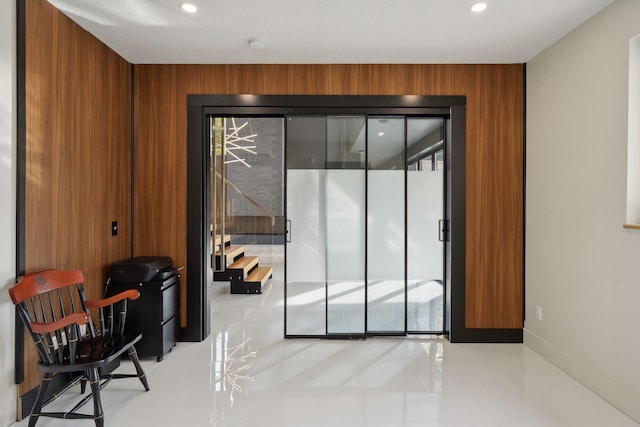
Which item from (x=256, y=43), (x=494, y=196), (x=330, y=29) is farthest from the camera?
(x=494, y=196)

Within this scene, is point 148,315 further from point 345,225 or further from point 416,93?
point 416,93

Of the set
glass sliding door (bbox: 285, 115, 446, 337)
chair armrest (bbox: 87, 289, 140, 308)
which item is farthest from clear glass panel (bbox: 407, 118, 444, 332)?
chair armrest (bbox: 87, 289, 140, 308)

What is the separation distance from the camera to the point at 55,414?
77.5 inches

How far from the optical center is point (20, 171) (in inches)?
82.6

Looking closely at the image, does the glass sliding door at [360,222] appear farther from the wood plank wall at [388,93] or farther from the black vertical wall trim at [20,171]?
the black vertical wall trim at [20,171]

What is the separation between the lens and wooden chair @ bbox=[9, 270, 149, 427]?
6.31 ft

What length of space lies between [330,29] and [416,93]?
44.0 inches

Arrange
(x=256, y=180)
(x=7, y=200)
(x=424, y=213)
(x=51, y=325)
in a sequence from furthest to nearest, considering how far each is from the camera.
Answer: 1. (x=256, y=180)
2. (x=424, y=213)
3. (x=7, y=200)
4. (x=51, y=325)

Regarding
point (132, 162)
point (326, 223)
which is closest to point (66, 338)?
point (132, 162)

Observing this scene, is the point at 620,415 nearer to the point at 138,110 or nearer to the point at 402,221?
the point at 402,221

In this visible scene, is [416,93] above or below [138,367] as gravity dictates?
above

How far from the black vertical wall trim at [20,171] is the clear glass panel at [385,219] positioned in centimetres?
265

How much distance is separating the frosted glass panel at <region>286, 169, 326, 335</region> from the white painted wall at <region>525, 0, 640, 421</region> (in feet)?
6.52

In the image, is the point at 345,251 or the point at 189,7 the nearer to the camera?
the point at 189,7
